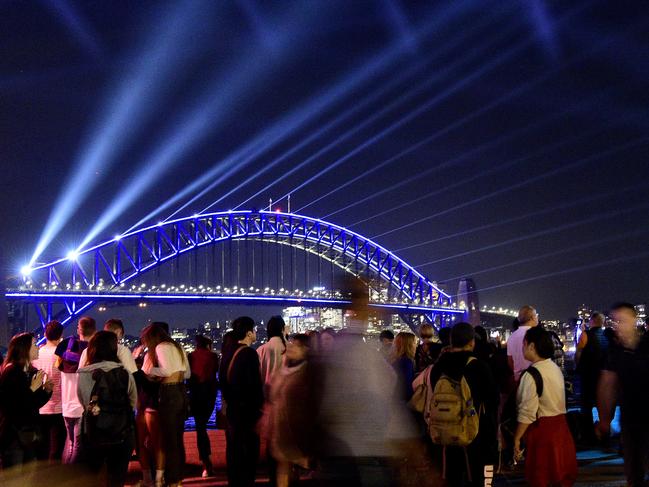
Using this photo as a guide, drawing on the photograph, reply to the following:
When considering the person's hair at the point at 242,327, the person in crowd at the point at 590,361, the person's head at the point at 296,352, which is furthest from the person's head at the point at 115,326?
the person in crowd at the point at 590,361

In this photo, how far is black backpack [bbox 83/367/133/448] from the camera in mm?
6355

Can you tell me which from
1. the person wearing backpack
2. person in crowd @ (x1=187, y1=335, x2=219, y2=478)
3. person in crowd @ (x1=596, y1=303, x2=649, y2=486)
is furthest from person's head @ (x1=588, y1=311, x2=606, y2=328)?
the person wearing backpack

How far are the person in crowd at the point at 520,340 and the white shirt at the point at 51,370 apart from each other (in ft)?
14.4

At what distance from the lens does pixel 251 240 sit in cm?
8694

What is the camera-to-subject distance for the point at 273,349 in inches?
331

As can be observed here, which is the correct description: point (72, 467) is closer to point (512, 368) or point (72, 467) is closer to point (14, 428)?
point (14, 428)

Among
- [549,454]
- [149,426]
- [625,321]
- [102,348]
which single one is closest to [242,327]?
[149,426]

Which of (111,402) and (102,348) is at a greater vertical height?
(102,348)

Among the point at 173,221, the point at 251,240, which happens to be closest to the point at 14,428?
the point at 173,221

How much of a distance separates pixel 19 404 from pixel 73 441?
67 cm

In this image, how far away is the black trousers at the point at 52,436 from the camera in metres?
8.10

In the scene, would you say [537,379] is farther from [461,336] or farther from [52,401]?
[52,401]

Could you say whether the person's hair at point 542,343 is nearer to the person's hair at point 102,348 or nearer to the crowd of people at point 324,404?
the crowd of people at point 324,404

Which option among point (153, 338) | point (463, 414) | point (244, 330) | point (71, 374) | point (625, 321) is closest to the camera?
point (463, 414)
